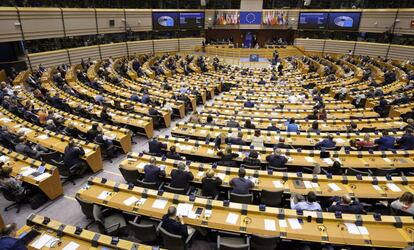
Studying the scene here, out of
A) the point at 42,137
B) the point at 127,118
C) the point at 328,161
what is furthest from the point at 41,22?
the point at 328,161

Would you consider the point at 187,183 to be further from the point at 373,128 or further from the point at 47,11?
the point at 47,11

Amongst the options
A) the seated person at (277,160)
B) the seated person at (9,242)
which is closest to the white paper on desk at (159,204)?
the seated person at (9,242)

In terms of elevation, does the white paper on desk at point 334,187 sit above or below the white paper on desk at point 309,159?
above

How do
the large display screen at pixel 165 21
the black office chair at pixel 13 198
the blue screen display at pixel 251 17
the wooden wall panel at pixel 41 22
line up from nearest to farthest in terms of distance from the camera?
the black office chair at pixel 13 198 < the wooden wall panel at pixel 41 22 < the large display screen at pixel 165 21 < the blue screen display at pixel 251 17

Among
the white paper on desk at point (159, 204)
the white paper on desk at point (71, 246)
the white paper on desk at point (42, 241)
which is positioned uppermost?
the white paper on desk at point (159, 204)

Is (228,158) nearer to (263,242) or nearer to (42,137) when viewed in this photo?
(263,242)

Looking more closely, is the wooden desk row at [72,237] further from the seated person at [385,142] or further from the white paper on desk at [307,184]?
the seated person at [385,142]

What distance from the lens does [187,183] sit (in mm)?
7438

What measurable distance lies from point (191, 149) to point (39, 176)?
4641mm

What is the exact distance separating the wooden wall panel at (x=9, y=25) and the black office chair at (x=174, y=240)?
867 inches

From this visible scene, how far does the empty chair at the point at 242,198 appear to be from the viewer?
682 centimetres

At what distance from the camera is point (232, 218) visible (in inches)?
244

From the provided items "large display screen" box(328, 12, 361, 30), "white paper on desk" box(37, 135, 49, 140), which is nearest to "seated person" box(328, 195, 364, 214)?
"white paper on desk" box(37, 135, 49, 140)

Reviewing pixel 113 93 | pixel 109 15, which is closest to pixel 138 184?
pixel 113 93
